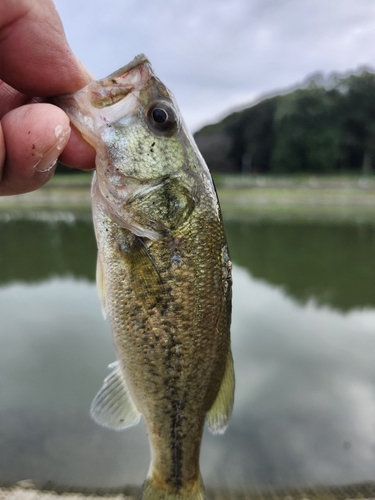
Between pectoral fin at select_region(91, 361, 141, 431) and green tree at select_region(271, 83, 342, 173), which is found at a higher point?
green tree at select_region(271, 83, 342, 173)

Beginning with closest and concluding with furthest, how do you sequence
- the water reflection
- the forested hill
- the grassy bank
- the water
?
the water
the water reflection
the grassy bank
the forested hill

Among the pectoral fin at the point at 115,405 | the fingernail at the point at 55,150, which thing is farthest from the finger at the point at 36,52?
the pectoral fin at the point at 115,405

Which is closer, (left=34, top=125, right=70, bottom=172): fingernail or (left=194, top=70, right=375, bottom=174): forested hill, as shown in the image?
(left=34, top=125, right=70, bottom=172): fingernail

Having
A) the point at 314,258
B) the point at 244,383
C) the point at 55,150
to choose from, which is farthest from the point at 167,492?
the point at 314,258

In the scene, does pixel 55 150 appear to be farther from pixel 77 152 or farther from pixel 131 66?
pixel 131 66

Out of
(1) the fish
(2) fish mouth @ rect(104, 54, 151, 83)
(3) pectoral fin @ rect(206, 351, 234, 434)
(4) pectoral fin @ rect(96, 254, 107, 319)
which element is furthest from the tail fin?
(2) fish mouth @ rect(104, 54, 151, 83)

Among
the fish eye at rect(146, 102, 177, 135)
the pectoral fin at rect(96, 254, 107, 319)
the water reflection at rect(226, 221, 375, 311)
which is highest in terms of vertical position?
the fish eye at rect(146, 102, 177, 135)

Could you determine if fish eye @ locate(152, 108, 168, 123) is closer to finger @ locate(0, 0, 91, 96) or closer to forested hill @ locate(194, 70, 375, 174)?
finger @ locate(0, 0, 91, 96)
